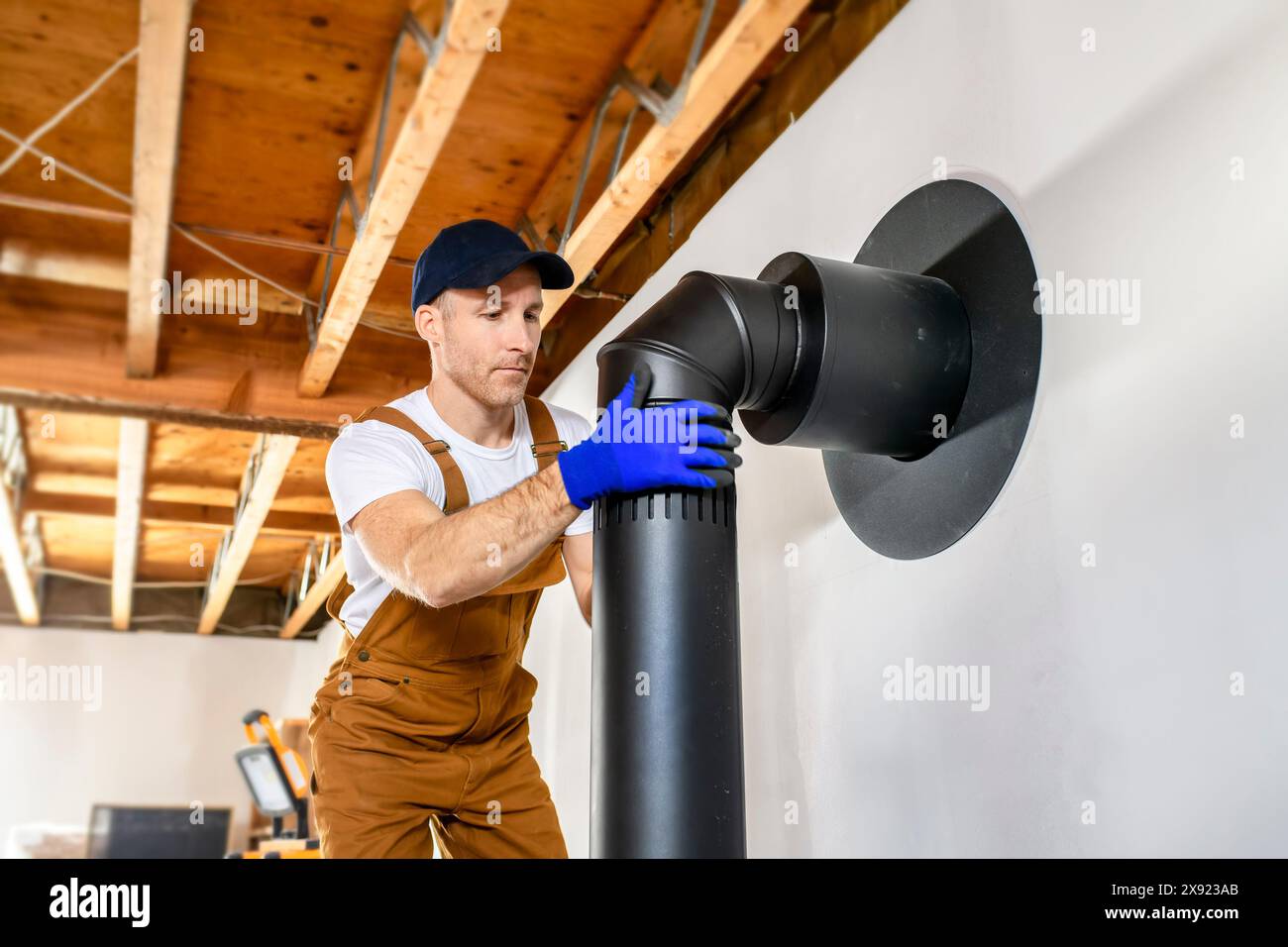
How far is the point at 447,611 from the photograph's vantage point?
1.90 m

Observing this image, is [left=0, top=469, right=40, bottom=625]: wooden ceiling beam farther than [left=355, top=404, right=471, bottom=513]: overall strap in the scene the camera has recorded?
Yes

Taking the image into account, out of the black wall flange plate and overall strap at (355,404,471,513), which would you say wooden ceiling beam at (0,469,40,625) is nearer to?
overall strap at (355,404,471,513)

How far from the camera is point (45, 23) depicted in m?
2.75

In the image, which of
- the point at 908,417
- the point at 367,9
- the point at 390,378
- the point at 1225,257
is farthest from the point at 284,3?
the point at 1225,257

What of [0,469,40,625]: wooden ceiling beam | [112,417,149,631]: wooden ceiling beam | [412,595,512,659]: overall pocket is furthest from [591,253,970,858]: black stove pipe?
[0,469,40,625]: wooden ceiling beam

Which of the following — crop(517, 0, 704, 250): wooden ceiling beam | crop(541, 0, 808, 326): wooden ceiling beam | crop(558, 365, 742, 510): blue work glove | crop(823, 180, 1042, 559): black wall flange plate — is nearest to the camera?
crop(558, 365, 742, 510): blue work glove

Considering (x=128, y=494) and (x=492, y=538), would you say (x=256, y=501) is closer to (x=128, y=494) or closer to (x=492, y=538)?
(x=128, y=494)

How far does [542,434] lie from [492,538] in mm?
602

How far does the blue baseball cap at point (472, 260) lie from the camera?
6.29 feet

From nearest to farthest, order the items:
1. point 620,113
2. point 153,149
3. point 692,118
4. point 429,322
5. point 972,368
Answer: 1. point 972,368
2. point 429,322
3. point 692,118
4. point 153,149
5. point 620,113

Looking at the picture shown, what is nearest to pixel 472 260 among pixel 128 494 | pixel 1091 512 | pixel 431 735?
pixel 431 735

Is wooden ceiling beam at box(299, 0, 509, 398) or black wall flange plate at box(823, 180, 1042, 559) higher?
wooden ceiling beam at box(299, 0, 509, 398)

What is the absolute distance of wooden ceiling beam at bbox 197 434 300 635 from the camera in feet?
13.8

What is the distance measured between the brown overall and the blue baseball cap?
26 cm
